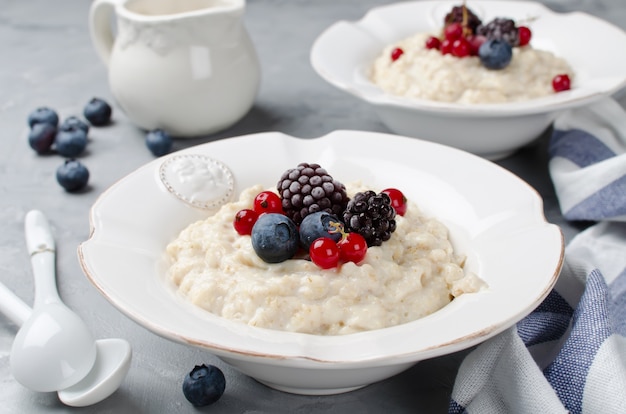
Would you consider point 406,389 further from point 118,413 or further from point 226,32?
point 226,32

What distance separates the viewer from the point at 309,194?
221 cm

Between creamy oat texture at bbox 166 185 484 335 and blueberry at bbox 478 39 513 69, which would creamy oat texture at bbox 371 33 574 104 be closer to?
blueberry at bbox 478 39 513 69

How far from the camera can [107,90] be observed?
13.6 ft

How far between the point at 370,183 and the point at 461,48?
3.27 feet

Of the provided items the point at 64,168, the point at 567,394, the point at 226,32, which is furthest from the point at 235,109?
the point at 567,394

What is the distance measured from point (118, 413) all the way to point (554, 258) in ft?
3.98

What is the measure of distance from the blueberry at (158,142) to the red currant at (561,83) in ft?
5.45

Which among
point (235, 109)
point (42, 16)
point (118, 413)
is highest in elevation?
point (118, 413)

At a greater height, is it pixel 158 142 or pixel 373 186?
pixel 373 186

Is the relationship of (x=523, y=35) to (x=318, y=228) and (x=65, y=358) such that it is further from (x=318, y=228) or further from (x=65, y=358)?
(x=65, y=358)

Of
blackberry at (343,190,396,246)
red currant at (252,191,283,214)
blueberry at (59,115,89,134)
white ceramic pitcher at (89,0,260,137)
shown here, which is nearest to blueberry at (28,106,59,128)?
blueberry at (59,115,89,134)

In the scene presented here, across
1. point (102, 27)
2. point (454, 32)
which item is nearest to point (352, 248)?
point (454, 32)

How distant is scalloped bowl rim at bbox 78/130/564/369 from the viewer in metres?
1.79

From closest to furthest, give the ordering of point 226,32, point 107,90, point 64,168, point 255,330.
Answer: point 255,330
point 64,168
point 226,32
point 107,90
